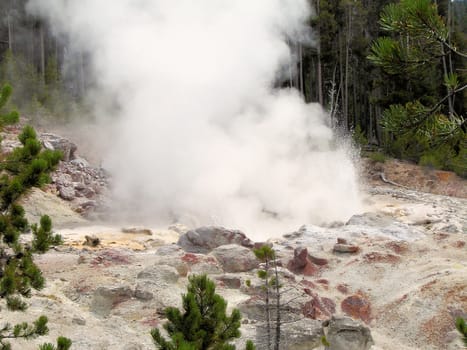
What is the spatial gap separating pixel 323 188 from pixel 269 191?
74.1 inches

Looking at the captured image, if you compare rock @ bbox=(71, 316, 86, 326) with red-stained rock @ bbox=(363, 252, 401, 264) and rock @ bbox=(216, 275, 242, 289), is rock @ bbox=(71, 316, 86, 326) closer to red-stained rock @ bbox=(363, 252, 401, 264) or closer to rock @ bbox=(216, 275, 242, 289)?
rock @ bbox=(216, 275, 242, 289)

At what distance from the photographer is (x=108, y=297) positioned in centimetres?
659

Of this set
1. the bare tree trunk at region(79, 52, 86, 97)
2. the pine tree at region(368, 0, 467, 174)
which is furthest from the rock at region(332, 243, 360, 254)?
the bare tree trunk at region(79, 52, 86, 97)

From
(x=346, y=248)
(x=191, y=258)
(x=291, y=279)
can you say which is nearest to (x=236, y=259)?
(x=191, y=258)

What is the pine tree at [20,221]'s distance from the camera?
3482 mm

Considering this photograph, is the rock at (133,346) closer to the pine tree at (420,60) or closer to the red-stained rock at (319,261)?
the pine tree at (420,60)

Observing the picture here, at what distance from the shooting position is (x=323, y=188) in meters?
15.3

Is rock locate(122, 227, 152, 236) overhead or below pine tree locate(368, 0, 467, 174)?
below

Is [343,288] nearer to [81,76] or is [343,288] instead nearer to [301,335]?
[301,335]

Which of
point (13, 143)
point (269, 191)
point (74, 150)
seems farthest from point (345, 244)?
point (74, 150)

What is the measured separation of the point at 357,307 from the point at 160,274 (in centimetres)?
298

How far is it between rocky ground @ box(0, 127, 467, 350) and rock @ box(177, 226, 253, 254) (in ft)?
0.07

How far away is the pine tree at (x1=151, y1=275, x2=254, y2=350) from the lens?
3646 millimetres

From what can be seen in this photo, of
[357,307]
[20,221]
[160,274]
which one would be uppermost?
[20,221]
